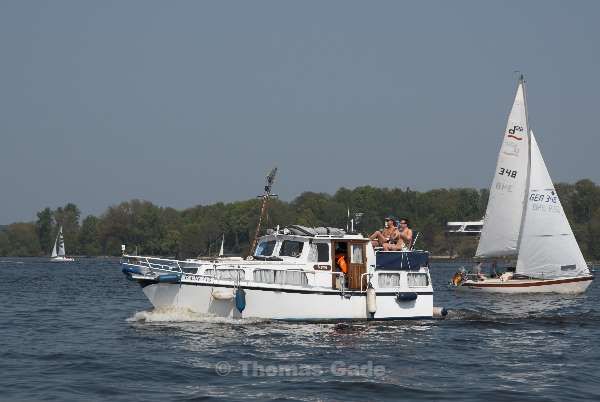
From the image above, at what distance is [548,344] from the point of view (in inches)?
1104

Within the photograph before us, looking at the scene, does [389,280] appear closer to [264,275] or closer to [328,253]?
[328,253]

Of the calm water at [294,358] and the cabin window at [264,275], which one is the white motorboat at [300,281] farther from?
the calm water at [294,358]

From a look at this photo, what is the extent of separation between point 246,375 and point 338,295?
9.72m

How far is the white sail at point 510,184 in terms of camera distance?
56.0m

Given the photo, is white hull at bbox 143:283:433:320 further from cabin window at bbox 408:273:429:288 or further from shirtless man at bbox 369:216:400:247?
shirtless man at bbox 369:216:400:247

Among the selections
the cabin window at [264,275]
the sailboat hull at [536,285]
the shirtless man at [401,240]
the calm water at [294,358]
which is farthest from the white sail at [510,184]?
the cabin window at [264,275]

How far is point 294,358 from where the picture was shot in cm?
2402

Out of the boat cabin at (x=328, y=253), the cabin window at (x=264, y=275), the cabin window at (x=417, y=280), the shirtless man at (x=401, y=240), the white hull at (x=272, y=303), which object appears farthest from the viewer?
the shirtless man at (x=401, y=240)

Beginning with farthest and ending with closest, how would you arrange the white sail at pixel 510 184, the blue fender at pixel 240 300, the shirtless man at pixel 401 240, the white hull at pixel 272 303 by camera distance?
the white sail at pixel 510 184 < the shirtless man at pixel 401 240 < the white hull at pixel 272 303 < the blue fender at pixel 240 300

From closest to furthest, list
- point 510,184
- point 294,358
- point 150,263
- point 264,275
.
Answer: point 294,358
point 264,275
point 150,263
point 510,184

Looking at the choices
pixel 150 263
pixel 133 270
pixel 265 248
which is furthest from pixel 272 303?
pixel 133 270

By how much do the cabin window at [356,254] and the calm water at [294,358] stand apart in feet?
7.28

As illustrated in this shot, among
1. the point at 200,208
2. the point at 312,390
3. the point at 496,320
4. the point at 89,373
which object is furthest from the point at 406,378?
the point at 200,208

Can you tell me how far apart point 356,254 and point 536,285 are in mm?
23089
